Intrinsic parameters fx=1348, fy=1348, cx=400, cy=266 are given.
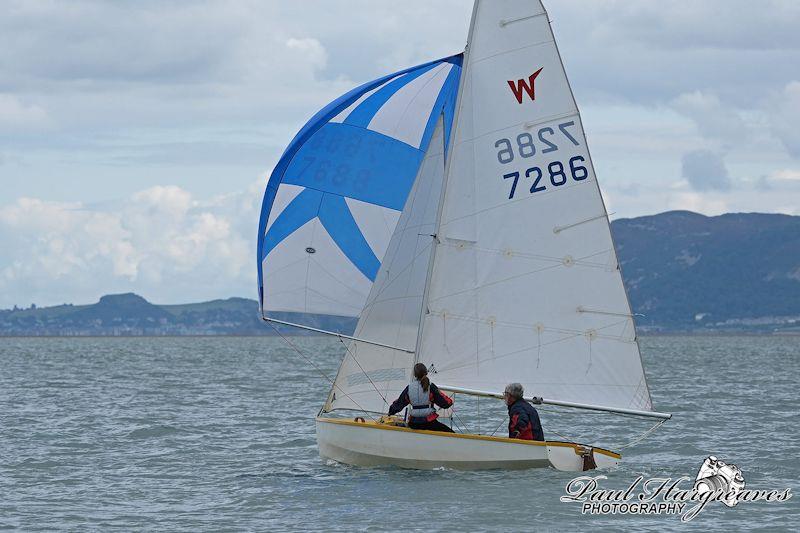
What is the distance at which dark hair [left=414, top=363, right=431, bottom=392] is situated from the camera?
1873 centimetres

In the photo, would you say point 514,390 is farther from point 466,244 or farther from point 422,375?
point 466,244

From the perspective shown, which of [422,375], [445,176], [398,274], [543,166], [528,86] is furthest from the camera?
[398,274]

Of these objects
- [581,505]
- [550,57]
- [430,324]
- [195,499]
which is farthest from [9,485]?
[550,57]

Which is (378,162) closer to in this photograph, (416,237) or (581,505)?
(416,237)

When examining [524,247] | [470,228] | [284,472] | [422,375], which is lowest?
[284,472]

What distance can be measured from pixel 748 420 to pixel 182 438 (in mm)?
12801

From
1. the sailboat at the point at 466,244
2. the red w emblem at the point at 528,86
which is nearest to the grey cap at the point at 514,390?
the sailboat at the point at 466,244

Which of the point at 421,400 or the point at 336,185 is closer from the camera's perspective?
the point at 421,400

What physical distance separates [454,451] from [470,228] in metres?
3.18

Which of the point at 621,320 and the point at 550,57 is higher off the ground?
the point at 550,57

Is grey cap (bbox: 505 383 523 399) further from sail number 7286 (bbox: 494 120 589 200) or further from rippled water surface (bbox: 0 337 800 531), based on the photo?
sail number 7286 (bbox: 494 120 589 200)

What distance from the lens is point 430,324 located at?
63.8 feet

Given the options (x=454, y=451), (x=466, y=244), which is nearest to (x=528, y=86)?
(x=466, y=244)

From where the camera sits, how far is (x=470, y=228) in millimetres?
19312
